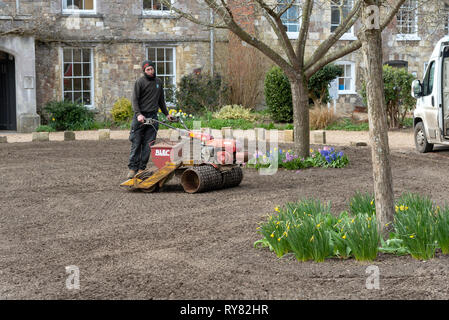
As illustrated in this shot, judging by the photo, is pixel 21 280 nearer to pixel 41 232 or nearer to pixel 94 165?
pixel 41 232

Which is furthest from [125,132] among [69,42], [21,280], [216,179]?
[21,280]

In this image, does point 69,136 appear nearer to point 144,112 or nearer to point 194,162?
point 144,112

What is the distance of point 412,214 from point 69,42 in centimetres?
1855

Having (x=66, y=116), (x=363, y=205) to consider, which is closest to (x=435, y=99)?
(x=363, y=205)

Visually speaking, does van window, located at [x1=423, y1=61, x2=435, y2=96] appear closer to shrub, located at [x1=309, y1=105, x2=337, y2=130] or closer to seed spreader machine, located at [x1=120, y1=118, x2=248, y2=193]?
shrub, located at [x1=309, y1=105, x2=337, y2=130]

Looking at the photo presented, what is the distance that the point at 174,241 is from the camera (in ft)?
22.2

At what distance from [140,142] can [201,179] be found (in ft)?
5.50

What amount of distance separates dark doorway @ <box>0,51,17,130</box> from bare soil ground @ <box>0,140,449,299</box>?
396 inches

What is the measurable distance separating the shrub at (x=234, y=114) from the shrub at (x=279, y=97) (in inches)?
28.5

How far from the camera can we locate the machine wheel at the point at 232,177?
10.1 meters

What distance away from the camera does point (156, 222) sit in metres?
7.77

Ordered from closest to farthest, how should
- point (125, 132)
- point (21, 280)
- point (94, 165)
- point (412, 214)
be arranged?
point (21, 280) → point (412, 214) → point (94, 165) → point (125, 132)

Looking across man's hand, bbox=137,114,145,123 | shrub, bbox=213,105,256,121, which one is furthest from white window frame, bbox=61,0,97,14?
man's hand, bbox=137,114,145,123

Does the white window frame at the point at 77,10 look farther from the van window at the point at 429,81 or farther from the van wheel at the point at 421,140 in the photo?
the van window at the point at 429,81
